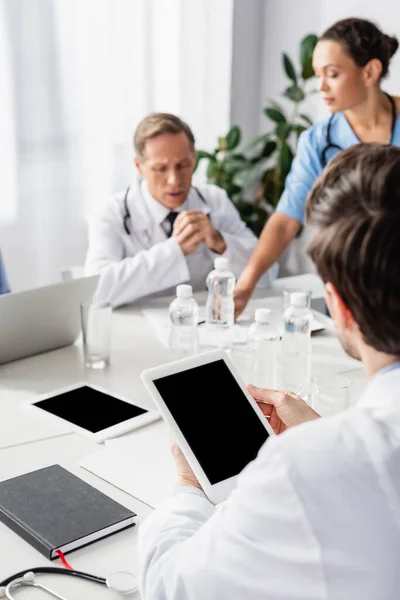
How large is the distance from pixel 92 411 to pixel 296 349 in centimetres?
55

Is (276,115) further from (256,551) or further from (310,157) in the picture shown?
(256,551)

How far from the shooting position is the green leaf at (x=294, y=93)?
12.3 ft

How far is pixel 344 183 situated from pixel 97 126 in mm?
2802

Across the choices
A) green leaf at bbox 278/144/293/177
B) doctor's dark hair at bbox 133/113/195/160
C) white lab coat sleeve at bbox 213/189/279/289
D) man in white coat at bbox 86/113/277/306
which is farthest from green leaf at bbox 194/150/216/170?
doctor's dark hair at bbox 133/113/195/160

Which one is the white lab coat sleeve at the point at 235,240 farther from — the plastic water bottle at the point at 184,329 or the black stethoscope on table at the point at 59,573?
the black stethoscope on table at the point at 59,573

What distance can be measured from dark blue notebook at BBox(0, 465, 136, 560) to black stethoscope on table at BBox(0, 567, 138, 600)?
39 millimetres

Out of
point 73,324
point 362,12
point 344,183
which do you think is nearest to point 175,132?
point 73,324

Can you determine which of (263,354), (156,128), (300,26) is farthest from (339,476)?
(300,26)

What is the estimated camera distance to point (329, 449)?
Result: 859 mm

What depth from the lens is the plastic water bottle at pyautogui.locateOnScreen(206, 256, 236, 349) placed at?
2117 mm

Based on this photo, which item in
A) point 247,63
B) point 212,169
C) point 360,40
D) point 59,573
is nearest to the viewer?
point 59,573

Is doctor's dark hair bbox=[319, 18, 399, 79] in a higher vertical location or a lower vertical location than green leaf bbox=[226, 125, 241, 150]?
higher

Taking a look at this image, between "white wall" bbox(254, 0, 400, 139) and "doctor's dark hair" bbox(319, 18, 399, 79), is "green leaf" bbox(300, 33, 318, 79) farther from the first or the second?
"doctor's dark hair" bbox(319, 18, 399, 79)

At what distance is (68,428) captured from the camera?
161cm
